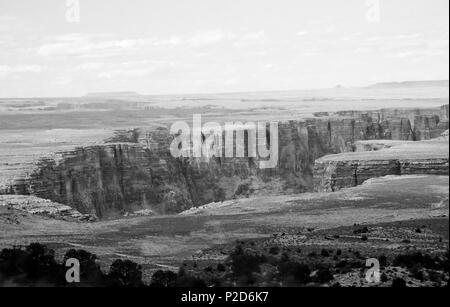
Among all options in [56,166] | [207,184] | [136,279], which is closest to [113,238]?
[136,279]

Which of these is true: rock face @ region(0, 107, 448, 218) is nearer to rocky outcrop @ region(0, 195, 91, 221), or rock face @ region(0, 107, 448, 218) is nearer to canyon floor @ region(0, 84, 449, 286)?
canyon floor @ region(0, 84, 449, 286)

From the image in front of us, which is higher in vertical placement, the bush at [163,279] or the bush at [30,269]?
the bush at [30,269]

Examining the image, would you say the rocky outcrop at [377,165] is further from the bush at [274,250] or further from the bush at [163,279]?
the bush at [163,279]

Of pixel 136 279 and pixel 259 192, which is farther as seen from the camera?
pixel 259 192

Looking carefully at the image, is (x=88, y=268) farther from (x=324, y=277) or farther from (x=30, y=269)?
(x=324, y=277)

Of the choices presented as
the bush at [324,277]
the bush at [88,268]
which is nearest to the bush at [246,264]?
the bush at [324,277]
